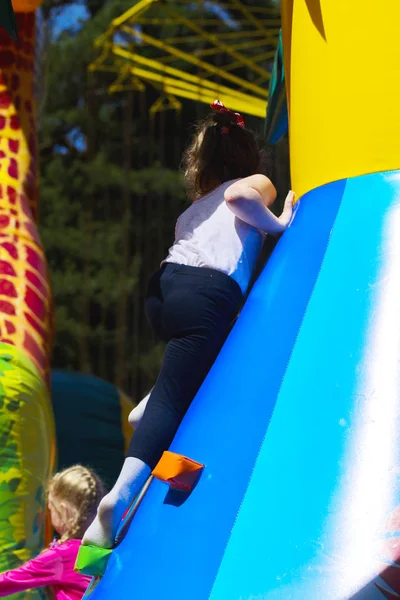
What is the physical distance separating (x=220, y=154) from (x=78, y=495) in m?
1.03

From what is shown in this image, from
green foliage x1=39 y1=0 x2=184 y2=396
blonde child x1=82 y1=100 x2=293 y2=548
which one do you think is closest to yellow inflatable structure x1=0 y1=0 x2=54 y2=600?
blonde child x1=82 y1=100 x2=293 y2=548

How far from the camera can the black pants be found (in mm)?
2148

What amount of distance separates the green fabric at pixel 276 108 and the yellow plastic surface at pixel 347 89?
1.14 metres

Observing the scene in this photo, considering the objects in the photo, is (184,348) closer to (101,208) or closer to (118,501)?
(118,501)

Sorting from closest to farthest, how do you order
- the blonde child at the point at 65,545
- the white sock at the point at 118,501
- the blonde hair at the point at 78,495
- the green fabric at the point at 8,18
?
1. the white sock at the point at 118,501
2. the green fabric at the point at 8,18
3. the blonde child at the point at 65,545
4. the blonde hair at the point at 78,495

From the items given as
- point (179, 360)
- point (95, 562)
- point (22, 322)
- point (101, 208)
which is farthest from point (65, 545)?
point (101, 208)

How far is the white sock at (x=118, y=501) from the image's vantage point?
6.85 ft

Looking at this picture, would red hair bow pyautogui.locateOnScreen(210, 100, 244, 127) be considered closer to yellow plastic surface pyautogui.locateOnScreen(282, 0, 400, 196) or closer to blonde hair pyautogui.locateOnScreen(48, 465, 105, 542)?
yellow plastic surface pyautogui.locateOnScreen(282, 0, 400, 196)

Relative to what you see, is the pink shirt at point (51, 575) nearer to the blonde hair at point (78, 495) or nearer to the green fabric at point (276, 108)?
the blonde hair at point (78, 495)

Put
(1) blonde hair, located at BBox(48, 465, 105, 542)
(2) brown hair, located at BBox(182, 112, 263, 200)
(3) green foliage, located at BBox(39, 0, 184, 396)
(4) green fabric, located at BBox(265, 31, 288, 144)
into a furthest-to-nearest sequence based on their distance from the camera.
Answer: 1. (3) green foliage, located at BBox(39, 0, 184, 396)
2. (4) green fabric, located at BBox(265, 31, 288, 144)
3. (1) blonde hair, located at BBox(48, 465, 105, 542)
4. (2) brown hair, located at BBox(182, 112, 263, 200)

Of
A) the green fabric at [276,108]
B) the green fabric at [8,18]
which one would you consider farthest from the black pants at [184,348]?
the green fabric at [276,108]

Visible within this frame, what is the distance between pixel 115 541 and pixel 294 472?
54 cm

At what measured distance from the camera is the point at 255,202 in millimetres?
2205

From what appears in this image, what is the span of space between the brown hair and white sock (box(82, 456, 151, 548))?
70 centimetres
